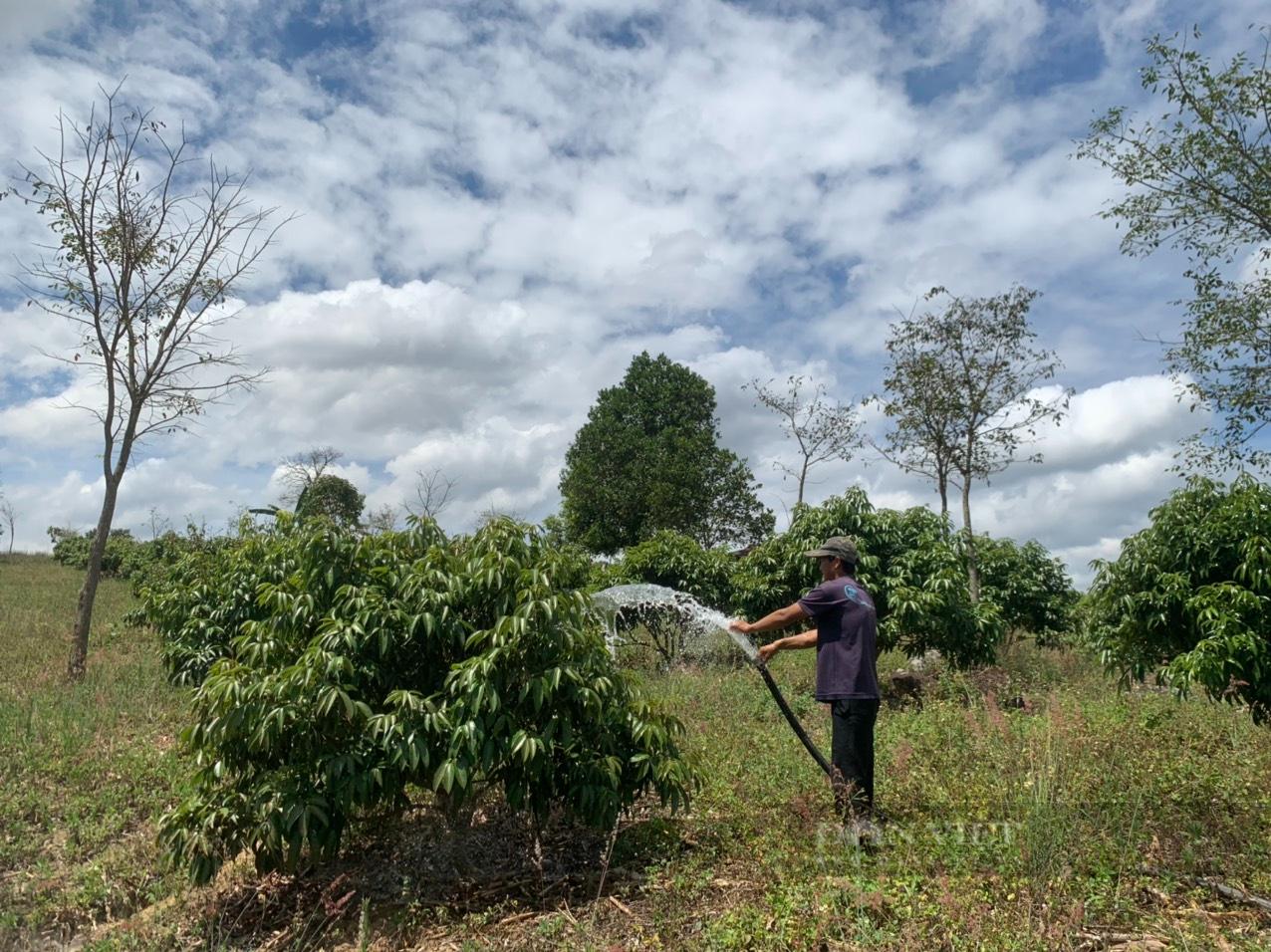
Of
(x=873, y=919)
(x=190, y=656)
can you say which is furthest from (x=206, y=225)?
(x=873, y=919)

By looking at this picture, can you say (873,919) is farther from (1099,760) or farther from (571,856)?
(1099,760)

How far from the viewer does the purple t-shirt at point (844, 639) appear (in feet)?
15.9

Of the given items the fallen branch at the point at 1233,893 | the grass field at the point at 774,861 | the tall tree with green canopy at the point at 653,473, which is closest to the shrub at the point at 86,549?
the tall tree with green canopy at the point at 653,473

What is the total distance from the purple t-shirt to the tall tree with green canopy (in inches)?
991

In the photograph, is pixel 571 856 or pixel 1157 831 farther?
pixel 571 856

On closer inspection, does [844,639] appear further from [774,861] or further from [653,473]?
[653,473]

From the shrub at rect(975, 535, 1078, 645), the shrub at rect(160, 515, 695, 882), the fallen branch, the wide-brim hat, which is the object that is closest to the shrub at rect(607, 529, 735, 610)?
the shrub at rect(975, 535, 1078, 645)

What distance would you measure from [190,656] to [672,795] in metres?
6.39

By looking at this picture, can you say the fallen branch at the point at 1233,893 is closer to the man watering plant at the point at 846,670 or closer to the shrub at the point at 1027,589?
the man watering plant at the point at 846,670

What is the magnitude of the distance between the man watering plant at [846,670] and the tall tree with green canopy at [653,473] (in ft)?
82.6

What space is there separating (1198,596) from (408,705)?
5.35 meters

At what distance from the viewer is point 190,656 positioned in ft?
29.8

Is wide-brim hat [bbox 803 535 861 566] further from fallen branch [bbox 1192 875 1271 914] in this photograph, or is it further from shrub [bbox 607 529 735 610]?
shrub [bbox 607 529 735 610]

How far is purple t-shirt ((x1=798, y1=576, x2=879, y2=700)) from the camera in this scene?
4.85 m
